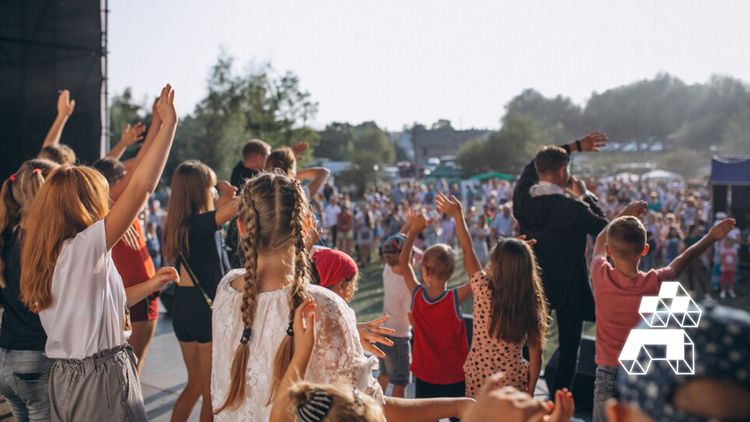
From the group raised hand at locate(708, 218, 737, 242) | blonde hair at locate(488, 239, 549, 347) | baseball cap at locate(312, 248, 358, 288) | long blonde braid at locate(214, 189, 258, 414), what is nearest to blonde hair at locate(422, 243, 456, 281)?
blonde hair at locate(488, 239, 549, 347)

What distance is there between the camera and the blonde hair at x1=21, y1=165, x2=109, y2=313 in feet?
8.16

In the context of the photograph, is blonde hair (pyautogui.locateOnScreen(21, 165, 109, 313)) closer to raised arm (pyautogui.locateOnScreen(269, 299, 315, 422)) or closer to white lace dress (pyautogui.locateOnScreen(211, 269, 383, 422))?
white lace dress (pyautogui.locateOnScreen(211, 269, 383, 422))

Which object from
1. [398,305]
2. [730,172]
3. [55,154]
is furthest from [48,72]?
[730,172]

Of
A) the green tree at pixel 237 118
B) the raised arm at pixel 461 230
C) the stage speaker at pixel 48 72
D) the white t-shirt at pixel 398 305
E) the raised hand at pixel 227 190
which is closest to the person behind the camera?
the raised hand at pixel 227 190

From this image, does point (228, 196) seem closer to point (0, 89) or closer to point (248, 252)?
point (248, 252)

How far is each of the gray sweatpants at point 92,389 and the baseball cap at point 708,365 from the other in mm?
2122

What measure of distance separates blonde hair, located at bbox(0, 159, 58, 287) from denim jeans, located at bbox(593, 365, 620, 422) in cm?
299

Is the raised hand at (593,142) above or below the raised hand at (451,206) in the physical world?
above

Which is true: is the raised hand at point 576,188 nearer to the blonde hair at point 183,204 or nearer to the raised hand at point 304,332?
the blonde hair at point 183,204

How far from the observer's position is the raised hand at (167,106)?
8.23ft

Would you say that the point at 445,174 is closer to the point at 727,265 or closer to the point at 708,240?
the point at 727,265

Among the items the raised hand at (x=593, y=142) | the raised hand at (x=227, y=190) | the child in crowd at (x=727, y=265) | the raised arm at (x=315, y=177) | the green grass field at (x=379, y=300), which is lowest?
the green grass field at (x=379, y=300)

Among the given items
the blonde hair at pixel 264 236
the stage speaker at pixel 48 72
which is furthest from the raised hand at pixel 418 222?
the stage speaker at pixel 48 72

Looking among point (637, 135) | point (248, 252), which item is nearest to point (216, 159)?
point (248, 252)
